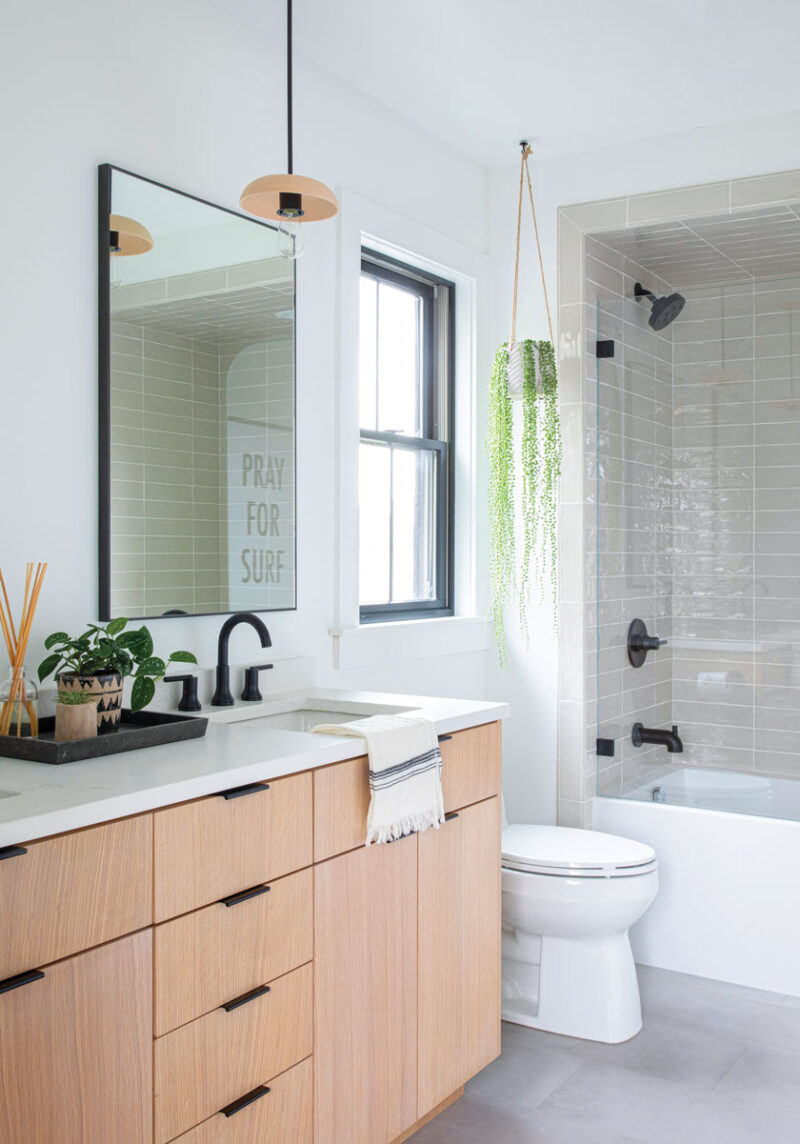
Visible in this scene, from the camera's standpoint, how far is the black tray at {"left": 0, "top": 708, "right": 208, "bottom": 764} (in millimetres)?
1677

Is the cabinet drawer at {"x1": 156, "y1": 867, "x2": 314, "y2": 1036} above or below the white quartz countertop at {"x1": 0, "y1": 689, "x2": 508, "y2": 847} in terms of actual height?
below

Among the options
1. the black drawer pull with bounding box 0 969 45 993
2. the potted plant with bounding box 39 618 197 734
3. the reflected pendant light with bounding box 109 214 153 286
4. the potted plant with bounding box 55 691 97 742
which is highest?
the reflected pendant light with bounding box 109 214 153 286

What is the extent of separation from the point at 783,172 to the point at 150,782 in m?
2.69

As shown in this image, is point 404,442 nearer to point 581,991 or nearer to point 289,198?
point 289,198

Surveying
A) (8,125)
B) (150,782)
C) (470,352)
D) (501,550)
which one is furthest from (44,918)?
(470,352)

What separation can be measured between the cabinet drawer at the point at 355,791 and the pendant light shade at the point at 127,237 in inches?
46.8

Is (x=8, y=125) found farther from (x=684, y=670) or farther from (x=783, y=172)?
(x=684, y=670)

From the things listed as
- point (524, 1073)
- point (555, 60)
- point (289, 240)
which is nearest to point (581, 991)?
point (524, 1073)

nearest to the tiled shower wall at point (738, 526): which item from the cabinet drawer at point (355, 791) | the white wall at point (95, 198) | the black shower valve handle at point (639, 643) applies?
the black shower valve handle at point (639, 643)

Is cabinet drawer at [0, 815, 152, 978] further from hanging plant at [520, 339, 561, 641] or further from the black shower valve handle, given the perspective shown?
the black shower valve handle

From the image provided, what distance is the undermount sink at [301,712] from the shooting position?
2361 millimetres

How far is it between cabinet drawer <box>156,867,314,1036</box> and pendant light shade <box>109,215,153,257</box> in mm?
1351

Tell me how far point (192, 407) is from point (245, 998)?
1.30 meters

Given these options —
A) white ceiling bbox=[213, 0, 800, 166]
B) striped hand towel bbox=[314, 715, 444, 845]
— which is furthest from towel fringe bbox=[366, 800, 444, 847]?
white ceiling bbox=[213, 0, 800, 166]
